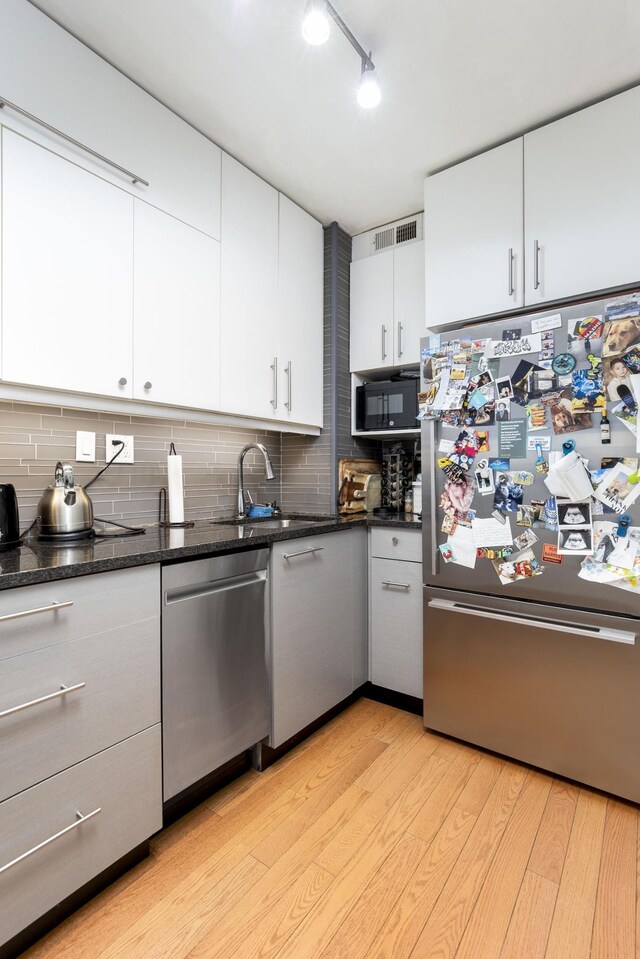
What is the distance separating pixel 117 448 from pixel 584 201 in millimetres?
2008

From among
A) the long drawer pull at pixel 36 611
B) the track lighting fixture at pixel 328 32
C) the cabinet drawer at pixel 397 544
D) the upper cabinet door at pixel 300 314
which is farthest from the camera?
the upper cabinet door at pixel 300 314

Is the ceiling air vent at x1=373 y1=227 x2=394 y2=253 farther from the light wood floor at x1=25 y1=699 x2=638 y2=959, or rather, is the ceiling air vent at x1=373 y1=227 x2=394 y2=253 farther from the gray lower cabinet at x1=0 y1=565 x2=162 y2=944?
the light wood floor at x1=25 y1=699 x2=638 y2=959

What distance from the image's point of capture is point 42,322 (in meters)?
1.39

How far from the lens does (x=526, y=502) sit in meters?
1.68

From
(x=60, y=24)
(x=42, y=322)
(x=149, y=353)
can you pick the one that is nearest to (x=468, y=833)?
(x=149, y=353)

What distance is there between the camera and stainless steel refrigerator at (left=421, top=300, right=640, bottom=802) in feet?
5.08

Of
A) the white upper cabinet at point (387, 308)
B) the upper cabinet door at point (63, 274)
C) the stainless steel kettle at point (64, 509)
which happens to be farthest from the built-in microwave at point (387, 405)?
the stainless steel kettle at point (64, 509)

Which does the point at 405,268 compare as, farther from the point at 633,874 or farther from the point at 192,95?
the point at 633,874

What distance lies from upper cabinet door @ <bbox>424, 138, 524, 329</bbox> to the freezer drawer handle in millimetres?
1215

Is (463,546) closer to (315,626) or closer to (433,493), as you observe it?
(433,493)

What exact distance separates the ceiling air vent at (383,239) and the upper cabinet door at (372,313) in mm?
41

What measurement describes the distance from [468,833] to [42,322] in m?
2.02

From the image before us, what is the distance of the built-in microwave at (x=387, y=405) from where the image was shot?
2.37 meters

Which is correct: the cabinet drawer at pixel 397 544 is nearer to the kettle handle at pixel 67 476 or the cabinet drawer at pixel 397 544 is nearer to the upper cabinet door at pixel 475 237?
the upper cabinet door at pixel 475 237
